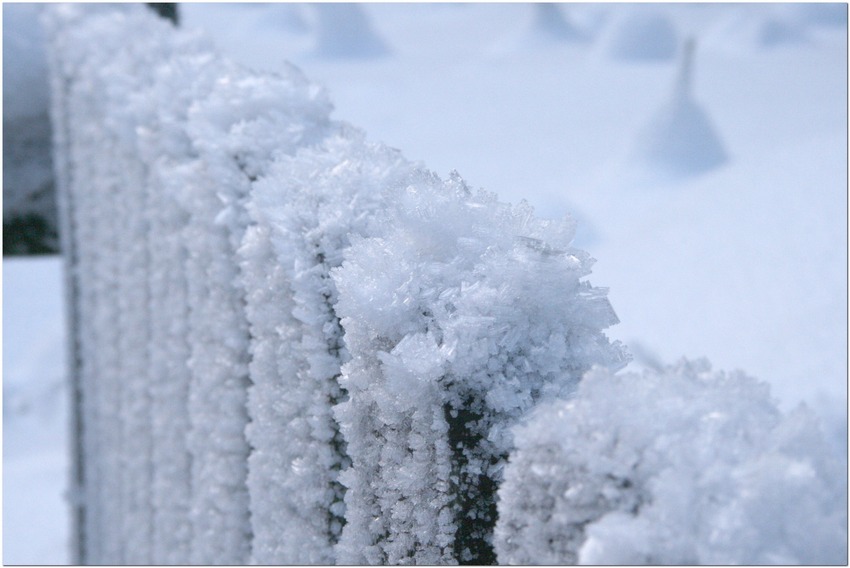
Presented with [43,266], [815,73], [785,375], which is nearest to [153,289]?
[785,375]

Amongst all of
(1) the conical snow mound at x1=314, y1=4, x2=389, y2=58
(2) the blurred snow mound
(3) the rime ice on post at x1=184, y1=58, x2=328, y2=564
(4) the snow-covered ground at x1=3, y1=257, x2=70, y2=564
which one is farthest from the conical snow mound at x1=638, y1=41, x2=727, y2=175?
(3) the rime ice on post at x1=184, y1=58, x2=328, y2=564

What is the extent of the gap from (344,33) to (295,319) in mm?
6622

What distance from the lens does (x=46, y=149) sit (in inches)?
83.0

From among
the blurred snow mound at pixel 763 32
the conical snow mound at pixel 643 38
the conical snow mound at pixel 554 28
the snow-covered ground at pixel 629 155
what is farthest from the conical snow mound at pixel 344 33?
the blurred snow mound at pixel 763 32

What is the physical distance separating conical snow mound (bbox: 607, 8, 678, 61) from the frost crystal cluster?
7.06 meters

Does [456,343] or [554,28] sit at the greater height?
[554,28]

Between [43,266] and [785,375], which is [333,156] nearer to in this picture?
[785,375]

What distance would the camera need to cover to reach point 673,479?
35 centimetres

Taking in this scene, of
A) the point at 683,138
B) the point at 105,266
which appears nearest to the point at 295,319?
the point at 105,266

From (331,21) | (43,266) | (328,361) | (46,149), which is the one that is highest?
(331,21)

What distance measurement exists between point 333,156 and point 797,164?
3.84 meters

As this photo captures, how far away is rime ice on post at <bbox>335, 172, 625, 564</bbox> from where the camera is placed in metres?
0.45

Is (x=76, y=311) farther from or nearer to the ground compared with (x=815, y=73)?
nearer to the ground

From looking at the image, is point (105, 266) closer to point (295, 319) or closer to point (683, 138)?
point (295, 319)
